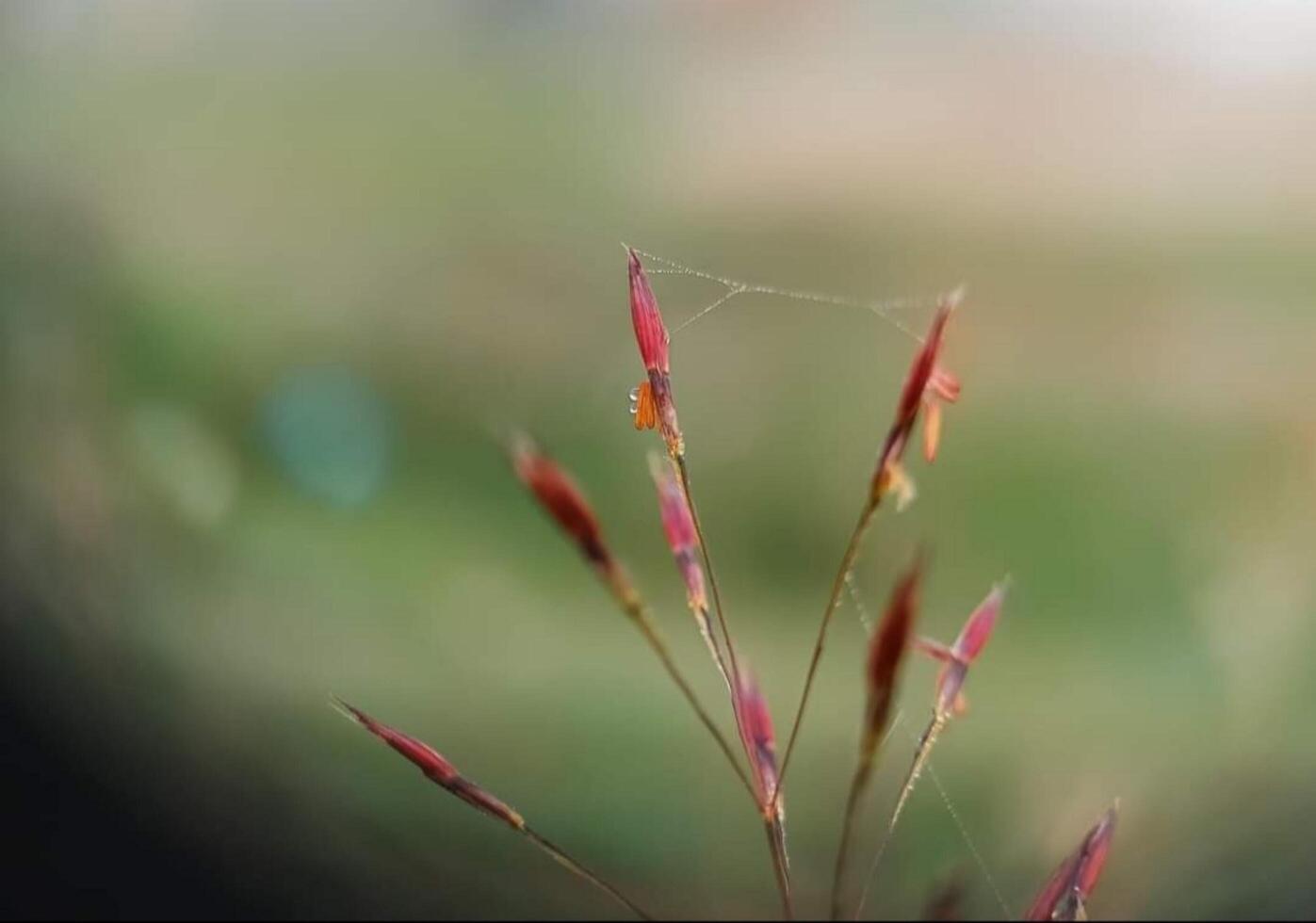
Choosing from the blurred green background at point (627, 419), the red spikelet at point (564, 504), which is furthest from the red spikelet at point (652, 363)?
the blurred green background at point (627, 419)

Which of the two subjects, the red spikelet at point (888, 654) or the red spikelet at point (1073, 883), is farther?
the red spikelet at point (1073, 883)

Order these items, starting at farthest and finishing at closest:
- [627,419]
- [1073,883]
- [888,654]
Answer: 1. [627,419]
2. [1073,883]
3. [888,654]

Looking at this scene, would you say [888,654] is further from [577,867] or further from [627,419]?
[627,419]

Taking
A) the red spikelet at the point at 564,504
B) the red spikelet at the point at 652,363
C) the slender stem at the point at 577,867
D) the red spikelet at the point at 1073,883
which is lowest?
the slender stem at the point at 577,867

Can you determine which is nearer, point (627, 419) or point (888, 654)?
point (888, 654)

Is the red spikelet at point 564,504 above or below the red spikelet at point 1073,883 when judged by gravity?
above

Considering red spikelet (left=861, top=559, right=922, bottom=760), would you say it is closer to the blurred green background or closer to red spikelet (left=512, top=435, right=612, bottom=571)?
red spikelet (left=512, top=435, right=612, bottom=571)

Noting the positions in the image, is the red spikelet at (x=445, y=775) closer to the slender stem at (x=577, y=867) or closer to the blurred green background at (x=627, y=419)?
the slender stem at (x=577, y=867)

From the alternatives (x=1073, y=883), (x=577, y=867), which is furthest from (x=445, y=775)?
(x=1073, y=883)

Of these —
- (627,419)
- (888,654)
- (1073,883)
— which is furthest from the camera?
(627,419)

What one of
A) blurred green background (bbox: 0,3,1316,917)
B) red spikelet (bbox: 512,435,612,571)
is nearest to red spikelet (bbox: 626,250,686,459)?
red spikelet (bbox: 512,435,612,571)
